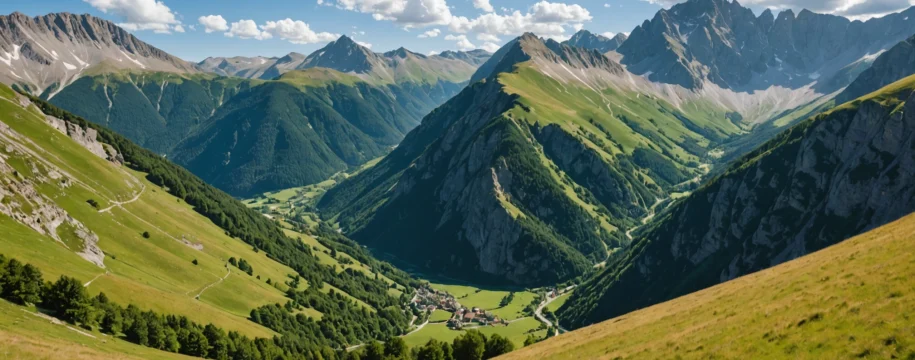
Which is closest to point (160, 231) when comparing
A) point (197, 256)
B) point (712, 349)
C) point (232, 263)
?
point (197, 256)

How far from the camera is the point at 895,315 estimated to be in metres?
32.2

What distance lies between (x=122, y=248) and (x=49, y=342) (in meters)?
101

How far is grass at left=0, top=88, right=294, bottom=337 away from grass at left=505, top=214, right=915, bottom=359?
98.1 meters

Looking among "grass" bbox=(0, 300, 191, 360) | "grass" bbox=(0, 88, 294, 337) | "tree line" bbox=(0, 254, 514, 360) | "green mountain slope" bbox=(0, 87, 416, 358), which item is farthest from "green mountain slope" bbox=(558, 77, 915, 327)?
"grass" bbox=(0, 300, 191, 360)

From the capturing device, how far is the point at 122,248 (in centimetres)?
15325

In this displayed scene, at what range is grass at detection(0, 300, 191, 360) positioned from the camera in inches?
2169

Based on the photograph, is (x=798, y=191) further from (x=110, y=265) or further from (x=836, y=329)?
(x=110, y=265)

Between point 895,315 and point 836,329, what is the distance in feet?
10.1

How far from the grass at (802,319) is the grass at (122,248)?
98.1m

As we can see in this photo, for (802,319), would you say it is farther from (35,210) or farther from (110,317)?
(35,210)

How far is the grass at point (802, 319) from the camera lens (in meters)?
31.9

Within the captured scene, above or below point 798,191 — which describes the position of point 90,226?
above

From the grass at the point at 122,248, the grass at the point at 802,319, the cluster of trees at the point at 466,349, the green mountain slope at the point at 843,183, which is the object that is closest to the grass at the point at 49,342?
the grass at the point at 122,248

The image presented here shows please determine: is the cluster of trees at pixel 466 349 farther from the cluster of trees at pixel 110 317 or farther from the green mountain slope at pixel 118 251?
the green mountain slope at pixel 118 251
